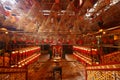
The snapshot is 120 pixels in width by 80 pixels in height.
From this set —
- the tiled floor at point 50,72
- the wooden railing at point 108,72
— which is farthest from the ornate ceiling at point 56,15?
the wooden railing at point 108,72

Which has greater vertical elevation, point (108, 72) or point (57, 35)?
point (57, 35)

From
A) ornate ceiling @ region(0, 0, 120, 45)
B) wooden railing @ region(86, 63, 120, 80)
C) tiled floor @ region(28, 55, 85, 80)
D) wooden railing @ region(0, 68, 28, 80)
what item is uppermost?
ornate ceiling @ region(0, 0, 120, 45)

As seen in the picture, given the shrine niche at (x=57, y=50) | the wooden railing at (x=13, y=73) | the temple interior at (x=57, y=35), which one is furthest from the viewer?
the shrine niche at (x=57, y=50)

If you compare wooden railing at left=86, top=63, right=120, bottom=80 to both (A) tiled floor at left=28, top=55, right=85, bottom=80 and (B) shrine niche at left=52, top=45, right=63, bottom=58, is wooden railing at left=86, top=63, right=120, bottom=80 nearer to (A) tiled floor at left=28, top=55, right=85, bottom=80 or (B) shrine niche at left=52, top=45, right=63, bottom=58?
(A) tiled floor at left=28, top=55, right=85, bottom=80

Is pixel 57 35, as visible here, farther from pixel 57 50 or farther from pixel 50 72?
pixel 57 50

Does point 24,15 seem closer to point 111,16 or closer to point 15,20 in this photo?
point 15,20

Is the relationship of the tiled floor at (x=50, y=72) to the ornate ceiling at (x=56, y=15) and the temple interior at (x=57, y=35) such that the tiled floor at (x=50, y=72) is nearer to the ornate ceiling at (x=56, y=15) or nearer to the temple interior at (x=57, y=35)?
the temple interior at (x=57, y=35)

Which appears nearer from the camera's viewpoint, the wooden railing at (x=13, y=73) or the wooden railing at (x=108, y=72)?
the wooden railing at (x=108, y=72)

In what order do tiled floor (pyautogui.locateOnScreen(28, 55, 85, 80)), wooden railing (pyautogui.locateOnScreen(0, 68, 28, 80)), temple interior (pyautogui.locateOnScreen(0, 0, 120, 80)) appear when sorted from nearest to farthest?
1. wooden railing (pyautogui.locateOnScreen(0, 68, 28, 80))
2. temple interior (pyautogui.locateOnScreen(0, 0, 120, 80))
3. tiled floor (pyautogui.locateOnScreen(28, 55, 85, 80))

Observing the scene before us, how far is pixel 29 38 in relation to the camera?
8.76m

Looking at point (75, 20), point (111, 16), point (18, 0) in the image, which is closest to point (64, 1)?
point (75, 20)

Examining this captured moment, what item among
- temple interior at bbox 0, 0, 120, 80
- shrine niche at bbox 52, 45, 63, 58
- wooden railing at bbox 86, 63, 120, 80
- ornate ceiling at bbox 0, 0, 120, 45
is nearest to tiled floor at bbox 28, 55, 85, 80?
temple interior at bbox 0, 0, 120, 80

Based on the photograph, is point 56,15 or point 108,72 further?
point 56,15

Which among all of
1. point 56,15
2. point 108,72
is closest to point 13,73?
point 108,72
